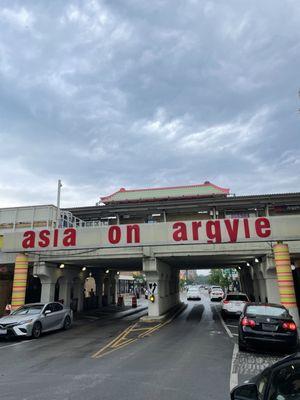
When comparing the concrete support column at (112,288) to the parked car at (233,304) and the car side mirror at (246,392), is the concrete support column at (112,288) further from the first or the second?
the car side mirror at (246,392)

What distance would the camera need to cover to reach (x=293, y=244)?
64.0 ft

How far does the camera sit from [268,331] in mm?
10031

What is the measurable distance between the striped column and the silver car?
3.55 m

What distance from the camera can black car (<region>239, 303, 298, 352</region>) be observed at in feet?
32.7

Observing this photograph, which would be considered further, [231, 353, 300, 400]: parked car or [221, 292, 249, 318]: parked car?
[221, 292, 249, 318]: parked car

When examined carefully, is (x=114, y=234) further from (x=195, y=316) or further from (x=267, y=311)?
(x=267, y=311)

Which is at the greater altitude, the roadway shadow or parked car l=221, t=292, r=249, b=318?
parked car l=221, t=292, r=249, b=318

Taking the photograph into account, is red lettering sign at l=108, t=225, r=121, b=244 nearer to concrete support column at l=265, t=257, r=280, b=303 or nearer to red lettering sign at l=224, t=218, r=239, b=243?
red lettering sign at l=224, t=218, r=239, b=243

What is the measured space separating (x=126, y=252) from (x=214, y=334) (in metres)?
7.93

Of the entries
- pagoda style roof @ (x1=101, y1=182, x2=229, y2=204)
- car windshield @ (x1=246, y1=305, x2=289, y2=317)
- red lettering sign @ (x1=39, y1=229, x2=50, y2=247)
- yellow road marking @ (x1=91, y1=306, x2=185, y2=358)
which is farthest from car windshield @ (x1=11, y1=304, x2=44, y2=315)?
pagoda style roof @ (x1=101, y1=182, x2=229, y2=204)

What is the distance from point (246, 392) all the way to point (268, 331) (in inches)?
302

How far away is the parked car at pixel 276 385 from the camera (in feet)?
8.68

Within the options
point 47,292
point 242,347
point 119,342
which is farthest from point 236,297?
point 242,347

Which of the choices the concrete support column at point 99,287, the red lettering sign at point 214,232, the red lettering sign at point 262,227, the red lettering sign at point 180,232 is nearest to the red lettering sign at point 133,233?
the red lettering sign at point 180,232
